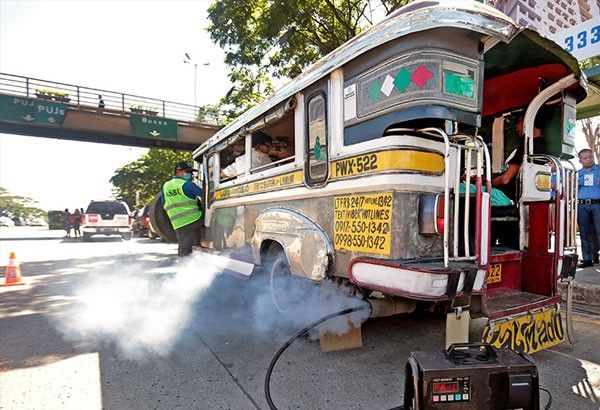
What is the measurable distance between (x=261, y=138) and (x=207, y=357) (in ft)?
8.35

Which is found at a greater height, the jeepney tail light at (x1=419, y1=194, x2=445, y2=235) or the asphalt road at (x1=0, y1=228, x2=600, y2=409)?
the jeepney tail light at (x1=419, y1=194, x2=445, y2=235)

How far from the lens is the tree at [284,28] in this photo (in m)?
11.2

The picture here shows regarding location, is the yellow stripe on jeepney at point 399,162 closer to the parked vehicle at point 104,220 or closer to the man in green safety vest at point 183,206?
the man in green safety vest at point 183,206

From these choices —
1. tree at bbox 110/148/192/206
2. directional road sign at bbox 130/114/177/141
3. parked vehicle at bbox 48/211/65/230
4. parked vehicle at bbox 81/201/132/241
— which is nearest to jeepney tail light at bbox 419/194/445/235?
parked vehicle at bbox 81/201/132/241

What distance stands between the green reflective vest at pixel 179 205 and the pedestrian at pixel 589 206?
6135 millimetres

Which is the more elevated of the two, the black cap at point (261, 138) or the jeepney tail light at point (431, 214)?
the black cap at point (261, 138)

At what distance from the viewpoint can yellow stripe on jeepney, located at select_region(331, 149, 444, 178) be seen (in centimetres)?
260

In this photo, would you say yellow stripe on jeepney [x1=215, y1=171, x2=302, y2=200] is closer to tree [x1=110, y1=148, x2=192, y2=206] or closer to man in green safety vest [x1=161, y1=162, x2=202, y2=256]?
man in green safety vest [x1=161, y1=162, x2=202, y2=256]

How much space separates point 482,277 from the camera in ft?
8.36

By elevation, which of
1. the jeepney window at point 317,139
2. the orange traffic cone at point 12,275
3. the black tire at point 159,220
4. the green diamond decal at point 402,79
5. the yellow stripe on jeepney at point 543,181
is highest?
the green diamond decal at point 402,79

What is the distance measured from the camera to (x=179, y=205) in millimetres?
6203

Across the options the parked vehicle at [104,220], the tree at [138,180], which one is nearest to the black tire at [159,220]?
the parked vehicle at [104,220]

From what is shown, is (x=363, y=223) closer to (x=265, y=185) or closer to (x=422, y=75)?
(x=422, y=75)

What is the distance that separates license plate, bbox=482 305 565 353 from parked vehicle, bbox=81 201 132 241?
17.6 m
